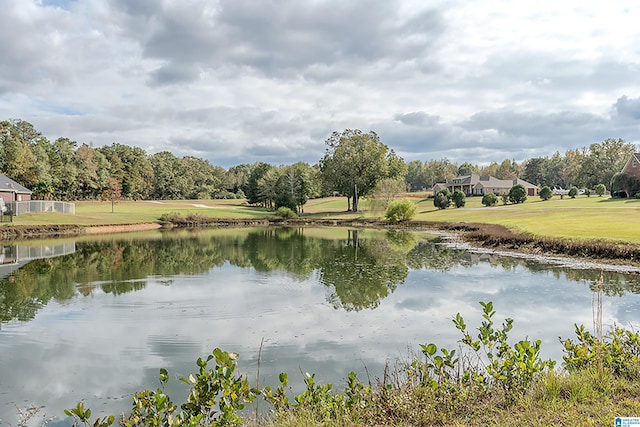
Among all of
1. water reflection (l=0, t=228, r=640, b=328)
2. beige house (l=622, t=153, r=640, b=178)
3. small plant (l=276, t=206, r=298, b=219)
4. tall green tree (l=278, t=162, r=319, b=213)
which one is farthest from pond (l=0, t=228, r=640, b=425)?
tall green tree (l=278, t=162, r=319, b=213)

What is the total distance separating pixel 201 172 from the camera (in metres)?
130

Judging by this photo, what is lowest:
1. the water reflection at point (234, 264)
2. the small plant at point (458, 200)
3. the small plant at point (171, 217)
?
the water reflection at point (234, 264)

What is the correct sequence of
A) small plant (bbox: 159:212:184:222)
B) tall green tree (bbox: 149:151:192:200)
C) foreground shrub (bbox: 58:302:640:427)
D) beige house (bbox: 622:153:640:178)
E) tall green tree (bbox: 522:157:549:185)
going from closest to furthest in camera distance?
1. foreground shrub (bbox: 58:302:640:427)
2. small plant (bbox: 159:212:184:222)
3. beige house (bbox: 622:153:640:178)
4. tall green tree (bbox: 149:151:192:200)
5. tall green tree (bbox: 522:157:549:185)

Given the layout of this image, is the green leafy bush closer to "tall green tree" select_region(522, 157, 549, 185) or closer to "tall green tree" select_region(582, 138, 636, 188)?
"tall green tree" select_region(582, 138, 636, 188)

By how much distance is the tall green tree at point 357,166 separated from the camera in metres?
69.9

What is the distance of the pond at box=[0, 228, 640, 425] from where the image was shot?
789cm

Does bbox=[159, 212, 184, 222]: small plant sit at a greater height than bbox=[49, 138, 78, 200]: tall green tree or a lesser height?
lesser

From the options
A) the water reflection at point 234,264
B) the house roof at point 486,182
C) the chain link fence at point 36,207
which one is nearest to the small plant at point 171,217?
the chain link fence at point 36,207

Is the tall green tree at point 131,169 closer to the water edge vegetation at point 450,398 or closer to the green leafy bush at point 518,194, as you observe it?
the green leafy bush at point 518,194

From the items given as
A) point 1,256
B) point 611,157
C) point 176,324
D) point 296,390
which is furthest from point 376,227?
point 611,157

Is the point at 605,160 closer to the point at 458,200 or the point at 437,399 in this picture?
the point at 458,200

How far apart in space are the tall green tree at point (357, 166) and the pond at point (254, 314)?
47.2 meters

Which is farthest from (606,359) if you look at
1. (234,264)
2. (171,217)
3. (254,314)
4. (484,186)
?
(484,186)

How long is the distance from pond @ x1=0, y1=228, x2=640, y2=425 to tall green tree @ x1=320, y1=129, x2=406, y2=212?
47.2m
